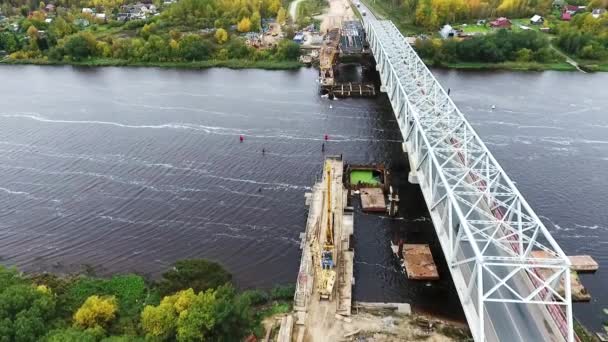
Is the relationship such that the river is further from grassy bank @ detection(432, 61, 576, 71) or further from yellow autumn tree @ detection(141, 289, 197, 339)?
yellow autumn tree @ detection(141, 289, 197, 339)

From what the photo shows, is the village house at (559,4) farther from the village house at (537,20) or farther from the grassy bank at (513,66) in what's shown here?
the grassy bank at (513,66)

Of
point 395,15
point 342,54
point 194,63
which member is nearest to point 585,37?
point 395,15

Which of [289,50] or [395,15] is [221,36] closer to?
[289,50]

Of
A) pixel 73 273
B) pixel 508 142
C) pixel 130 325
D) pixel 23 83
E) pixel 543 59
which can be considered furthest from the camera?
pixel 543 59

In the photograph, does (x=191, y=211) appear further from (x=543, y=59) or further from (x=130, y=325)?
(x=543, y=59)

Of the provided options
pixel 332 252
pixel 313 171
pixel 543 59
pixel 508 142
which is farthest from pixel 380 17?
pixel 332 252

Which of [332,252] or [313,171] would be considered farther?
[313,171]
